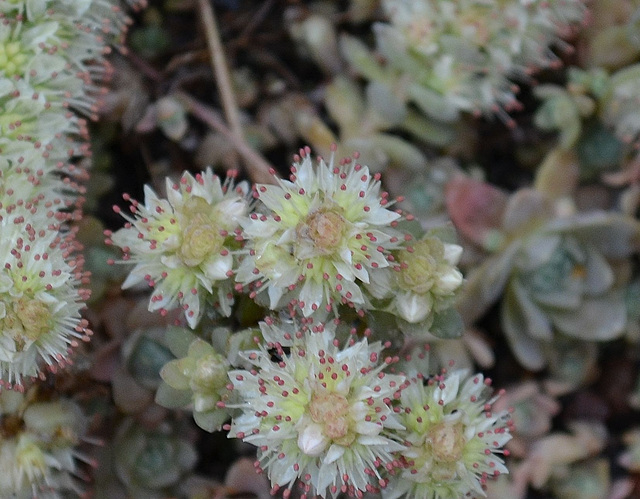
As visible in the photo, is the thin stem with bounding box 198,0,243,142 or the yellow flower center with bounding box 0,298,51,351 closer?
the yellow flower center with bounding box 0,298,51,351

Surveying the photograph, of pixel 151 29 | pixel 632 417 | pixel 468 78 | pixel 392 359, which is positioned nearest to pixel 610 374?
pixel 632 417

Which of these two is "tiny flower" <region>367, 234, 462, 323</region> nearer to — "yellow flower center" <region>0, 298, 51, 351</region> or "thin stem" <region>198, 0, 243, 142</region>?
"yellow flower center" <region>0, 298, 51, 351</region>

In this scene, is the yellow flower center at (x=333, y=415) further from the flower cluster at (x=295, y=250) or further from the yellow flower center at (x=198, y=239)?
the yellow flower center at (x=198, y=239)

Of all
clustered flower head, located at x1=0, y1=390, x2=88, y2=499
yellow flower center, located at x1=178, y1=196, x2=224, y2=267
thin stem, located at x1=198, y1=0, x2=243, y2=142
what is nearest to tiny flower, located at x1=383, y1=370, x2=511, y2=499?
yellow flower center, located at x1=178, y1=196, x2=224, y2=267

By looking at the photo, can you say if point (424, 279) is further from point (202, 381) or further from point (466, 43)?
point (466, 43)

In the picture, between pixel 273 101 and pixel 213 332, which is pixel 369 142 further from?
pixel 213 332

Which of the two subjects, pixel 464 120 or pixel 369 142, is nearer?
pixel 369 142

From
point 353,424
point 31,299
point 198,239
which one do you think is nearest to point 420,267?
point 353,424
